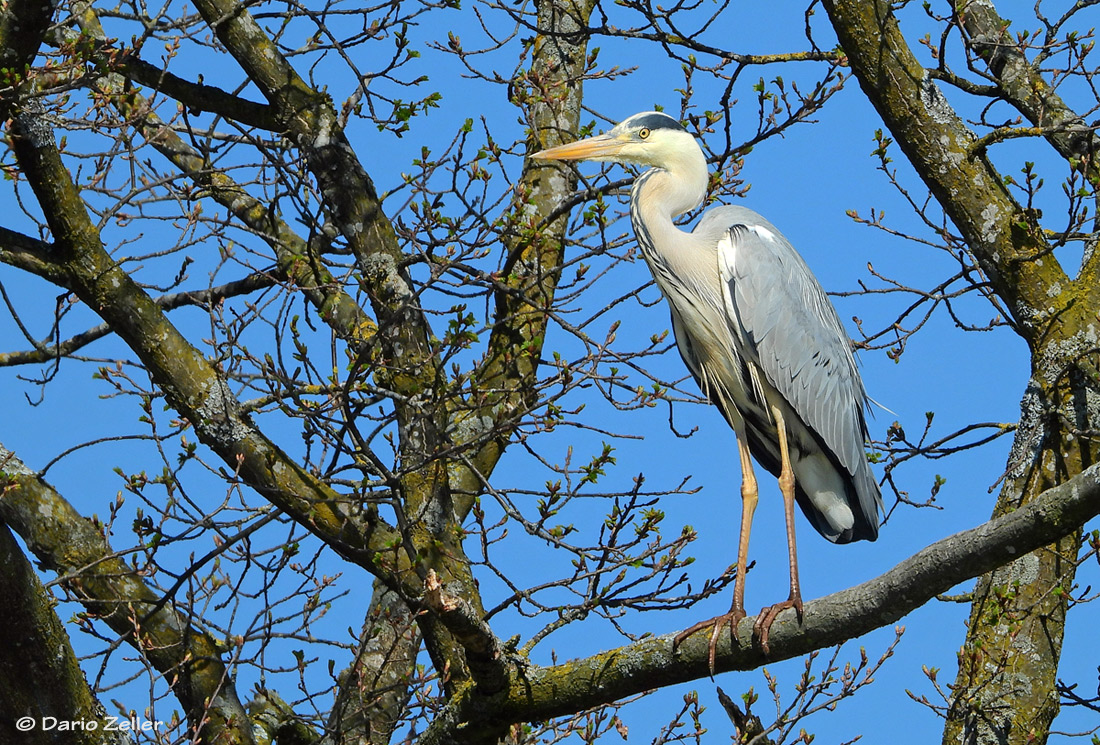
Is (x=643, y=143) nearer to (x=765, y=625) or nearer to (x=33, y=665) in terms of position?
(x=765, y=625)

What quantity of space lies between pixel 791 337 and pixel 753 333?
22 cm

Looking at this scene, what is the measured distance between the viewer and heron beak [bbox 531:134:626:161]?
16.9 feet

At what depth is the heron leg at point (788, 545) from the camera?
3.69 m

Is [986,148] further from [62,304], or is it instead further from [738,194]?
[62,304]

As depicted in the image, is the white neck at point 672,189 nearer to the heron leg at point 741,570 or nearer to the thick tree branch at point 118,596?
the heron leg at point 741,570

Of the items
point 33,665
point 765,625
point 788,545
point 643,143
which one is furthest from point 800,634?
point 643,143

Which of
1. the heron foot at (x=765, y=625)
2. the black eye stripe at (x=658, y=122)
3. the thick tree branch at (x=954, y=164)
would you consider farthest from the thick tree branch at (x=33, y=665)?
the thick tree branch at (x=954, y=164)

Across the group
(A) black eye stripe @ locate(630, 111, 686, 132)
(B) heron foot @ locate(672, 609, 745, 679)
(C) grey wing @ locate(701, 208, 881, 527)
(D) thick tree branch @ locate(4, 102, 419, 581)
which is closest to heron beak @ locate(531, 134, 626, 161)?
(A) black eye stripe @ locate(630, 111, 686, 132)

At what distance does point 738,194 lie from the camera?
5227 millimetres

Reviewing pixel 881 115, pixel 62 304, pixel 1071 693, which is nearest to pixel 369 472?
pixel 62 304

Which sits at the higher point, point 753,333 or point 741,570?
point 753,333

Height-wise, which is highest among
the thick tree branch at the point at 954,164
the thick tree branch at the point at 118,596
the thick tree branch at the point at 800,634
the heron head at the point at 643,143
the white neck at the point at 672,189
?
the heron head at the point at 643,143

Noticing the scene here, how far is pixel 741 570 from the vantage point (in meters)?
4.36

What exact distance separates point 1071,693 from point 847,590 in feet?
6.27
